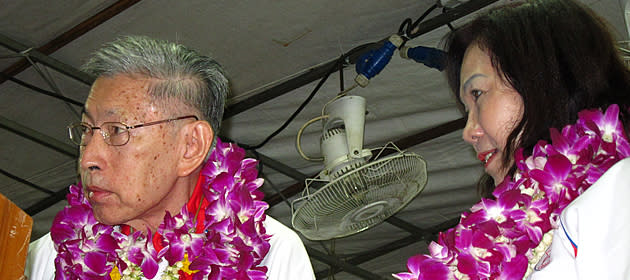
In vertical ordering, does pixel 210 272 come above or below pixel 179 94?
below

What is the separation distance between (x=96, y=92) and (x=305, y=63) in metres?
2.57

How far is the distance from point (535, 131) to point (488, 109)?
0.46 ft

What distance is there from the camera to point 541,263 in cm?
170

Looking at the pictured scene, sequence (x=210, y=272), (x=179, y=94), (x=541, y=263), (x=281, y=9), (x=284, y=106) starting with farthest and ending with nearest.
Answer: (x=284, y=106)
(x=281, y=9)
(x=179, y=94)
(x=210, y=272)
(x=541, y=263)

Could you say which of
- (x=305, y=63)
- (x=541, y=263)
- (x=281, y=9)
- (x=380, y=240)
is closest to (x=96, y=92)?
(x=541, y=263)

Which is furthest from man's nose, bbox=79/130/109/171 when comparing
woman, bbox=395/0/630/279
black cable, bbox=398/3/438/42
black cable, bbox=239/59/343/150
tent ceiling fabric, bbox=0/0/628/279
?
black cable, bbox=239/59/343/150

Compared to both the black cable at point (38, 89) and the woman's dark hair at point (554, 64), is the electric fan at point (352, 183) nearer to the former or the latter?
the woman's dark hair at point (554, 64)

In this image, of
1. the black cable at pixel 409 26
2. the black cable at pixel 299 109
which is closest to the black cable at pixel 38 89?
the black cable at pixel 299 109

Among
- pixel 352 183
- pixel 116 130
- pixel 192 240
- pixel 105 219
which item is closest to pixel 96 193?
pixel 105 219

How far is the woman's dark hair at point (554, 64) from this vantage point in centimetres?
196

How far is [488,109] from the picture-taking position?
6.82 ft

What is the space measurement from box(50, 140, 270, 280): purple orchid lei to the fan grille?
112 cm

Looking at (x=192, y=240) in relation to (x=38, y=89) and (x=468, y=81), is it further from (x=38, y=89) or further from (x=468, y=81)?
(x=38, y=89)

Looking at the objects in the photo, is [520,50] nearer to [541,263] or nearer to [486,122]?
[486,122]
